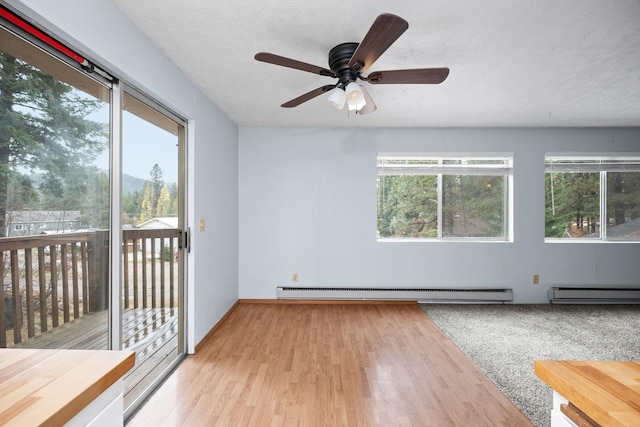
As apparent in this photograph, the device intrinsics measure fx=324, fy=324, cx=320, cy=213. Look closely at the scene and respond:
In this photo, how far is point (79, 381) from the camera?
774 mm

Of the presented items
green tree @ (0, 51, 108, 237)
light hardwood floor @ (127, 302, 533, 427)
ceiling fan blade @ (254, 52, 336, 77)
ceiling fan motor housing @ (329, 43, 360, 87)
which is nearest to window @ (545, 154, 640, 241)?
light hardwood floor @ (127, 302, 533, 427)

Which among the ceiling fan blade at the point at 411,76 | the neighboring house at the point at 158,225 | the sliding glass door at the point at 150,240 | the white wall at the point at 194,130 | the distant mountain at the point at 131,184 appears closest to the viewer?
the white wall at the point at 194,130

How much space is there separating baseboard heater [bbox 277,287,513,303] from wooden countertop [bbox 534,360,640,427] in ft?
11.8

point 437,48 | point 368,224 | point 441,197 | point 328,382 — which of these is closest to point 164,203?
point 328,382

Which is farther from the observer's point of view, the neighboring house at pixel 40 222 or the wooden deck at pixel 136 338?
the wooden deck at pixel 136 338

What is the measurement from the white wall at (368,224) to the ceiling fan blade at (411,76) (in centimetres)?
242

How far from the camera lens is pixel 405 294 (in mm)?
4387

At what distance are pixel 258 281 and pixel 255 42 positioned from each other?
123 inches

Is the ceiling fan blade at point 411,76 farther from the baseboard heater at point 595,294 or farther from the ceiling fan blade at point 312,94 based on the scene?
the baseboard heater at point 595,294

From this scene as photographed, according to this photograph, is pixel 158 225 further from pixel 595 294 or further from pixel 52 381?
pixel 595 294

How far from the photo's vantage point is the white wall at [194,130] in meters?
1.55

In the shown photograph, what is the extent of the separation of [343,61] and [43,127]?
1672mm

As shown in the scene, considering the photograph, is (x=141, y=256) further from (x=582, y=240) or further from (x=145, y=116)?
(x=582, y=240)

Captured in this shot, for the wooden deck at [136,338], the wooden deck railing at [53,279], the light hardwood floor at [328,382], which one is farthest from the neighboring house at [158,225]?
the light hardwood floor at [328,382]
